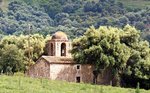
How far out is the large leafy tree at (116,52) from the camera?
7462 centimetres

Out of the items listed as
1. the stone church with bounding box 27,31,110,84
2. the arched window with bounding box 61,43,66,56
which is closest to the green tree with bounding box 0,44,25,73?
the stone church with bounding box 27,31,110,84

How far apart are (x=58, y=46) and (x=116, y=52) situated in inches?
688

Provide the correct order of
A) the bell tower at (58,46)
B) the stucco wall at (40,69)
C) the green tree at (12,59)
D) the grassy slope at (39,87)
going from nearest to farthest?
1. the grassy slope at (39,87)
2. the stucco wall at (40,69)
3. the green tree at (12,59)
4. the bell tower at (58,46)

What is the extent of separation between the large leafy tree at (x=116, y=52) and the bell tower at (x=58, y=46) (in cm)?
1090

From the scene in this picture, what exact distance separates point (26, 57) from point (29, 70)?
21.4ft

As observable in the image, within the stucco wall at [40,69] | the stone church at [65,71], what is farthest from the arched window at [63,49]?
the stone church at [65,71]

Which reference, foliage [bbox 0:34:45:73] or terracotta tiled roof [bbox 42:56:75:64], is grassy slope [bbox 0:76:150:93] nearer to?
terracotta tiled roof [bbox 42:56:75:64]

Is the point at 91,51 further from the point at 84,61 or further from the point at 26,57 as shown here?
the point at 26,57

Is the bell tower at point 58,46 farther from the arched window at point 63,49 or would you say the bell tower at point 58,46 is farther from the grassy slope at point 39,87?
the grassy slope at point 39,87

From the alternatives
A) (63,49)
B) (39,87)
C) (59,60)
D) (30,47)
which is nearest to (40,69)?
(59,60)

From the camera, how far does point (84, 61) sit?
253 feet

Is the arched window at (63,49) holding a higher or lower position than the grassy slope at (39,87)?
higher

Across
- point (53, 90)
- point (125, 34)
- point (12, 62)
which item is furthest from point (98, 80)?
point (53, 90)

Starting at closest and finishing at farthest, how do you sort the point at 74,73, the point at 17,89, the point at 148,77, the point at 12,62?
the point at 17,89 → the point at 148,77 → the point at 74,73 → the point at 12,62
